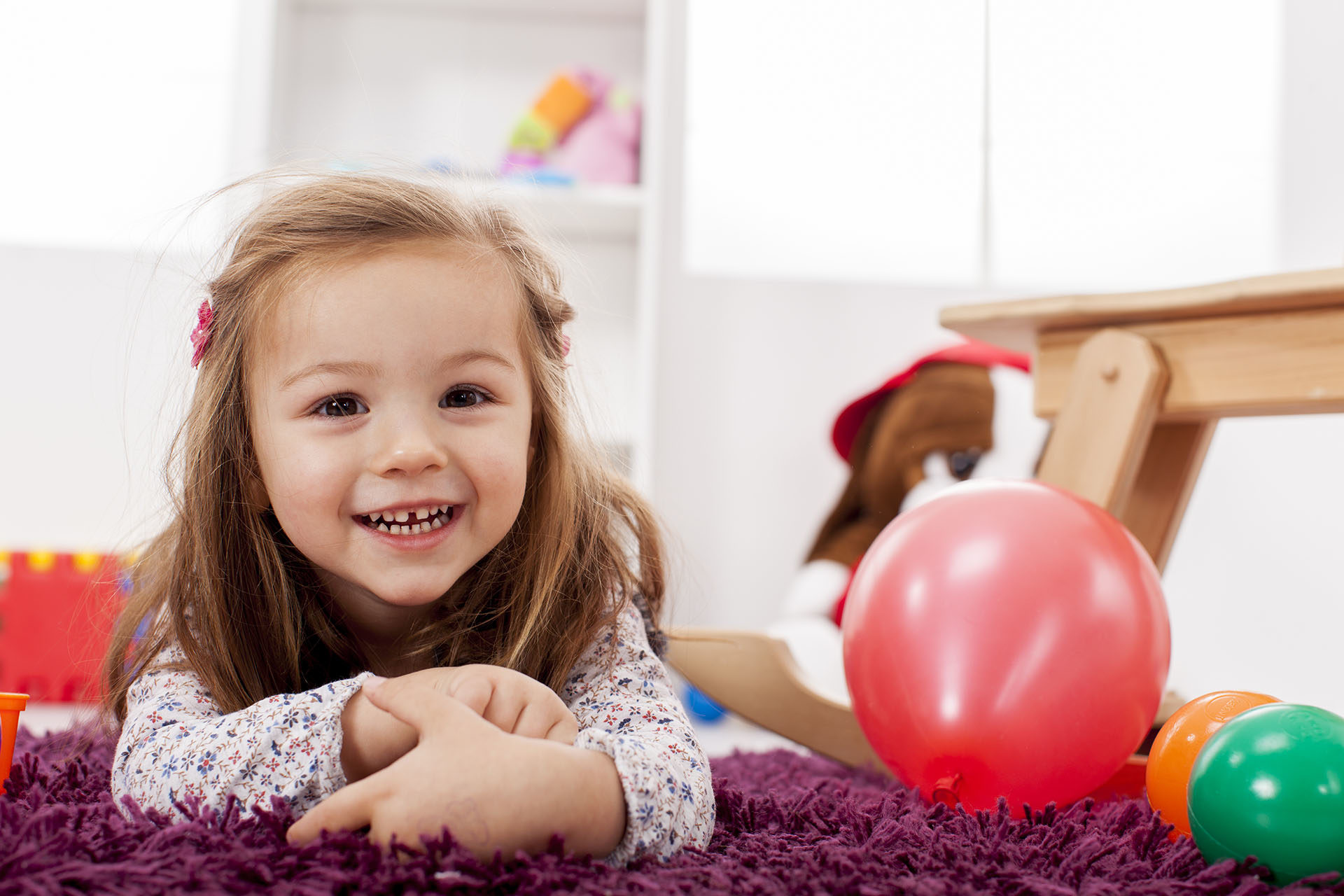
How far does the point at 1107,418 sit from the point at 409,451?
0.60 metres

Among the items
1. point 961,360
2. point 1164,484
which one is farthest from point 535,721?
point 961,360

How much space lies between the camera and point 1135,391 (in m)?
0.93

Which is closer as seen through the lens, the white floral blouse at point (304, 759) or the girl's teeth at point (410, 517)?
the white floral blouse at point (304, 759)

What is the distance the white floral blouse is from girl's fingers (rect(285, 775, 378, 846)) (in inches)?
1.6

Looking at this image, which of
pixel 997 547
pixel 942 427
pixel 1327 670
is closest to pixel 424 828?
pixel 997 547

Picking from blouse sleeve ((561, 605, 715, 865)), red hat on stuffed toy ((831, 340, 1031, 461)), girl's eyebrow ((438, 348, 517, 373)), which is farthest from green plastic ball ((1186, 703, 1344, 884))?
red hat on stuffed toy ((831, 340, 1031, 461))

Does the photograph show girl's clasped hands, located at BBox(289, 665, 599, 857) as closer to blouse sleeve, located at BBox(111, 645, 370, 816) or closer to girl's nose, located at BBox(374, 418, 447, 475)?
blouse sleeve, located at BBox(111, 645, 370, 816)

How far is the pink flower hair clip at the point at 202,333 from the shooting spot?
2.60 ft

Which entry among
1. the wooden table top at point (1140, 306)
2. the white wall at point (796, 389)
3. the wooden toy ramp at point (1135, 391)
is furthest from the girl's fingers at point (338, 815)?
the white wall at point (796, 389)

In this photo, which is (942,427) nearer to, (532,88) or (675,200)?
(675,200)

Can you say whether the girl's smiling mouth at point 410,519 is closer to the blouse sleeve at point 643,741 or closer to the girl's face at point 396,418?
the girl's face at point 396,418

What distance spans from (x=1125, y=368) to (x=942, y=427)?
24.8 inches

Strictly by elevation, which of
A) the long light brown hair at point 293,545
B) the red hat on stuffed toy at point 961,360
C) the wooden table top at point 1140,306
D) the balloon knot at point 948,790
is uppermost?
the red hat on stuffed toy at point 961,360

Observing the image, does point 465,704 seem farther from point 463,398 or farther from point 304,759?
point 463,398
